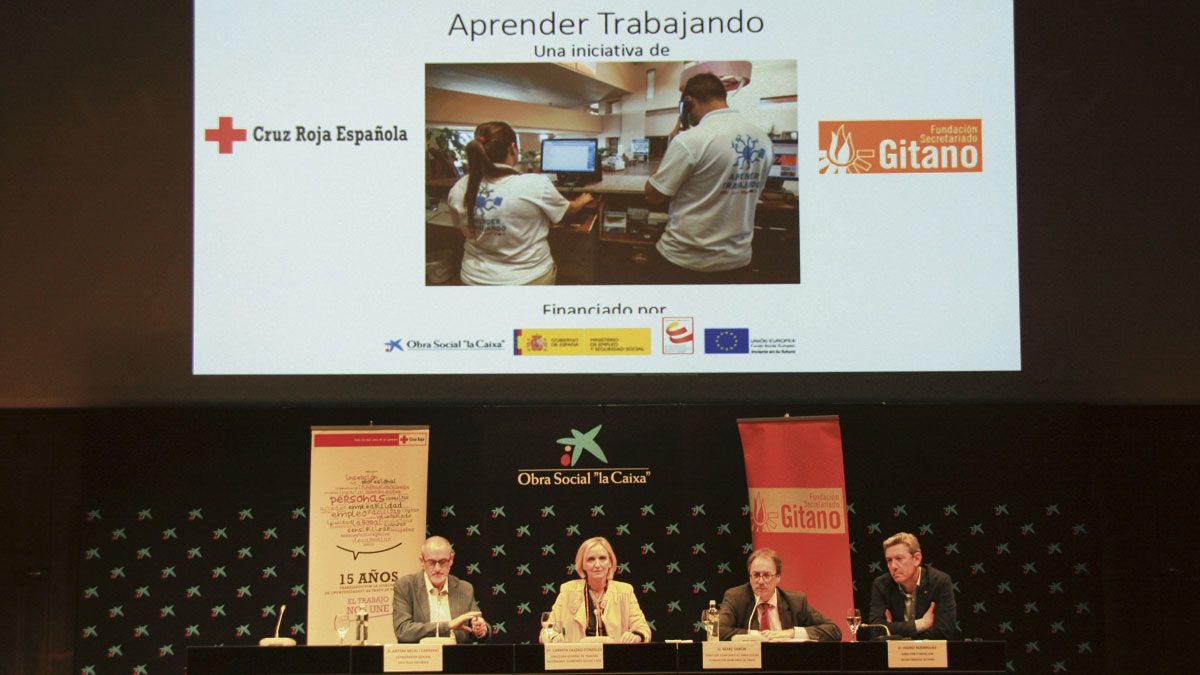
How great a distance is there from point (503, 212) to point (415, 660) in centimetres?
216

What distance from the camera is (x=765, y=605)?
459cm

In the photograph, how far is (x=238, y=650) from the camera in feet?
11.7

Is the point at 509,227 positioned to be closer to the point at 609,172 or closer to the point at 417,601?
the point at 609,172

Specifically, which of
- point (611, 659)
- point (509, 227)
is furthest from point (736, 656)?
point (509, 227)

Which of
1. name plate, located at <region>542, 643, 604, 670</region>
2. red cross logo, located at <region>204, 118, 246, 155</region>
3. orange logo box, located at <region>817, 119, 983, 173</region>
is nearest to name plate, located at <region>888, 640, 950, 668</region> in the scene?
name plate, located at <region>542, 643, 604, 670</region>

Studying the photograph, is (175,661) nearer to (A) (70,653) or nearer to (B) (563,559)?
(A) (70,653)

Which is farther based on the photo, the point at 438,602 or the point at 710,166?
the point at 710,166

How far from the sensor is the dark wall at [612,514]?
16.3 feet

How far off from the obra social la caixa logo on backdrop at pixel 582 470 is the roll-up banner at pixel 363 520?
52 centimetres

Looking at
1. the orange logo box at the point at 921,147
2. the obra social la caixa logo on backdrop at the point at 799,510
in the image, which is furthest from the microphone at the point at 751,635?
the orange logo box at the point at 921,147

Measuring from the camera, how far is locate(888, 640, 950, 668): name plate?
350 centimetres

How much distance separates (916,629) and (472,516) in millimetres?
1969

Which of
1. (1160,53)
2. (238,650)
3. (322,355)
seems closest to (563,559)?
(322,355)

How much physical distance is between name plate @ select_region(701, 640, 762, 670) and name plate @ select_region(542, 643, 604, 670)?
34 centimetres
